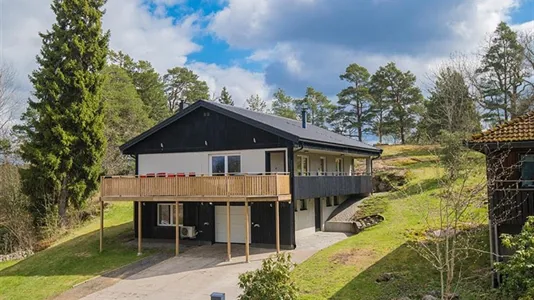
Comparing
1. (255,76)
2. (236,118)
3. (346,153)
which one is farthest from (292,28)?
(346,153)

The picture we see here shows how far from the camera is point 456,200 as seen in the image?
36.5 ft

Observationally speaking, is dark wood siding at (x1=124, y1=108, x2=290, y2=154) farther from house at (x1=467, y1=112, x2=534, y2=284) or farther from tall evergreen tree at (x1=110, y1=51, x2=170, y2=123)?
tall evergreen tree at (x1=110, y1=51, x2=170, y2=123)

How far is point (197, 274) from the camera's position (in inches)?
651

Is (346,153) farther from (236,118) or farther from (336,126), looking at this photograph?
(336,126)

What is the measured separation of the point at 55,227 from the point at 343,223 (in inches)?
680

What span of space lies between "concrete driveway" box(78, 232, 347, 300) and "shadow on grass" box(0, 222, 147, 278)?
7.93 ft

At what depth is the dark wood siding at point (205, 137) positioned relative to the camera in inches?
818

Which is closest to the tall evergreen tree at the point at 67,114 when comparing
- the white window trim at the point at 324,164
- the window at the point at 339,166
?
the white window trim at the point at 324,164

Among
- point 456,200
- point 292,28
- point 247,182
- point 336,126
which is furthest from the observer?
point 336,126

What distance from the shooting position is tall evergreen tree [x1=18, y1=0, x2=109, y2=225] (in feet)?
85.4

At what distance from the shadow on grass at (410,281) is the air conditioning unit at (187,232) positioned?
9.91 m

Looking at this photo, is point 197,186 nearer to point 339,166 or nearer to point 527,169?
point 339,166

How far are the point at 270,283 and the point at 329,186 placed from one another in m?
12.5

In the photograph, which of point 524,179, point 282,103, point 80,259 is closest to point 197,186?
point 80,259
